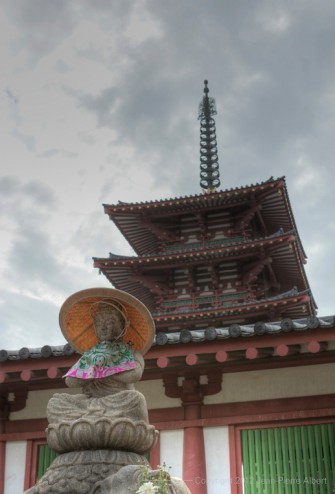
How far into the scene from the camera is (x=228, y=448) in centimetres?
891

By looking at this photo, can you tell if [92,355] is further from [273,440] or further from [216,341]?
[273,440]

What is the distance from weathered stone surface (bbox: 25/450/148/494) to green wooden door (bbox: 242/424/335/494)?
3.90m

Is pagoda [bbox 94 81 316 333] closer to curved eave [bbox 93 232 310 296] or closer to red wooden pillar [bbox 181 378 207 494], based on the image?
curved eave [bbox 93 232 310 296]

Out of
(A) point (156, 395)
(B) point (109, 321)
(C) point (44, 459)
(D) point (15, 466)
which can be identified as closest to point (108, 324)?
(B) point (109, 321)

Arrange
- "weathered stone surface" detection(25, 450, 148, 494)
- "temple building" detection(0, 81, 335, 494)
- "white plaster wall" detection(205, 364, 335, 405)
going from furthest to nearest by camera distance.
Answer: "white plaster wall" detection(205, 364, 335, 405) < "temple building" detection(0, 81, 335, 494) < "weathered stone surface" detection(25, 450, 148, 494)

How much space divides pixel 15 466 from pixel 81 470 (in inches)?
192

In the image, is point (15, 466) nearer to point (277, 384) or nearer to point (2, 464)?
point (2, 464)

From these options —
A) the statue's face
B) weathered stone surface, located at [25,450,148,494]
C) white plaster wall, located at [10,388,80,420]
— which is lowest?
weathered stone surface, located at [25,450,148,494]

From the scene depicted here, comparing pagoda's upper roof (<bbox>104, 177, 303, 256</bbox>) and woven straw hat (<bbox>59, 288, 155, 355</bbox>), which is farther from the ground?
pagoda's upper roof (<bbox>104, 177, 303, 256</bbox>)

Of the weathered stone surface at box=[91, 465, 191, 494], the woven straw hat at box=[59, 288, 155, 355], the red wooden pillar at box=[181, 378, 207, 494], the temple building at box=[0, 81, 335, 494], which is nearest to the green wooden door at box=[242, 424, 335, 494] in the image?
the temple building at box=[0, 81, 335, 494]

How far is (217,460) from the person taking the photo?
29.4 ft

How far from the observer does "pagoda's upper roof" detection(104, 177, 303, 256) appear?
1786cm

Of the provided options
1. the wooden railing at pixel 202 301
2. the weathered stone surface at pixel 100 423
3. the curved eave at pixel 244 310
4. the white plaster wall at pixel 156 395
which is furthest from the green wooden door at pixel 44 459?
the wooden railing at pixel 202 301

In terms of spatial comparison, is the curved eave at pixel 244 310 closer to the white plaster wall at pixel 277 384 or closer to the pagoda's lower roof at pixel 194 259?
the pagoda's lower roof at pixel 194 259
